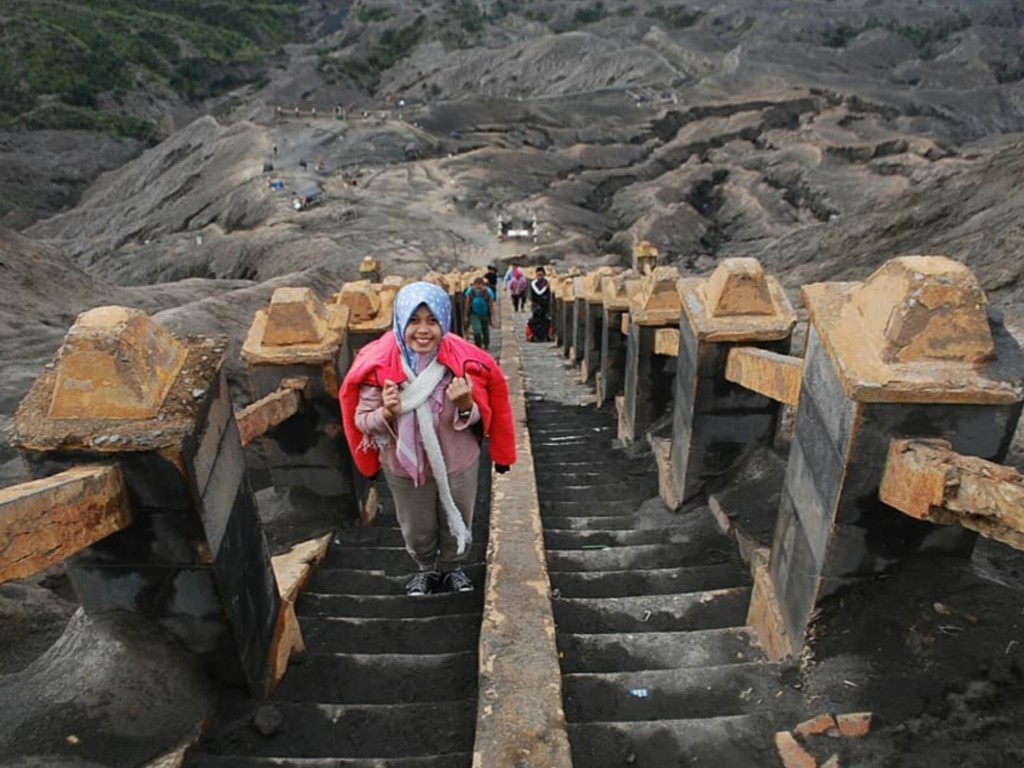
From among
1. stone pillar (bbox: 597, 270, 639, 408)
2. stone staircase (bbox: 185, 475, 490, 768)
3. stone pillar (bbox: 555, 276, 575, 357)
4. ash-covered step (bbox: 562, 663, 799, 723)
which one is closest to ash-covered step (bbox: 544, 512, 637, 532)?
stone staircase (bbox: 185, 475, 490, 768)

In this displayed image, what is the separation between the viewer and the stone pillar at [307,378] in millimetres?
4434

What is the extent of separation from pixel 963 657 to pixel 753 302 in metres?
2.49

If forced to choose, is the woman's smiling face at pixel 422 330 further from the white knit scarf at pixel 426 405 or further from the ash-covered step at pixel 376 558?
the ash-covered step at pixel 376 558

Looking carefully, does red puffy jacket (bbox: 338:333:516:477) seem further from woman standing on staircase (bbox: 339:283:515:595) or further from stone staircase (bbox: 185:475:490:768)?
stone staircase (bbox: 185:475:490:768)

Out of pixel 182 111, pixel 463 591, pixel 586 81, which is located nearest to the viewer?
pixel 463 591

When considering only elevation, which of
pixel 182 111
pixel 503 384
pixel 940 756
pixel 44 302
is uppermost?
pixel 182 111

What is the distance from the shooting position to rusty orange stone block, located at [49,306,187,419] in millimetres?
2334

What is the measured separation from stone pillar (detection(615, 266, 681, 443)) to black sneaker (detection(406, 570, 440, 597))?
3.04 m

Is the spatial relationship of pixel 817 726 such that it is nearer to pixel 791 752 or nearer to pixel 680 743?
pixel 791 752

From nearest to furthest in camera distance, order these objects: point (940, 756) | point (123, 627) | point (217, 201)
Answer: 1. point (940, 756)
2. point (123, 627)
3. point (217, 201)

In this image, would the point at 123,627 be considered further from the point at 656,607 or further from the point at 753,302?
the point at 753,302

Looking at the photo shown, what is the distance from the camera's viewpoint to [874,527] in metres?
2.62

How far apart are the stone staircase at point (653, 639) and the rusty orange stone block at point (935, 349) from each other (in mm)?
1248

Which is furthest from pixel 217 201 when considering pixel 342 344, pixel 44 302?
pixel 342 344
